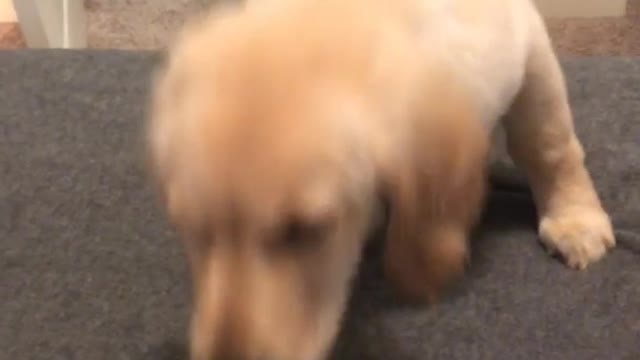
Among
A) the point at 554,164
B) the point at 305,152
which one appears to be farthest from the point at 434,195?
the point at 554,164

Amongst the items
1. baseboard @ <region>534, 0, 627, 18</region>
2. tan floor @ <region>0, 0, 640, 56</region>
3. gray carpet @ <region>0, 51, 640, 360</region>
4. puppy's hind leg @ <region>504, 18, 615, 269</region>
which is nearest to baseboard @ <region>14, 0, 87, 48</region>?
tan floor @ <region>0, 0, 640, 56</region>

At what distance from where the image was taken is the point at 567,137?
3.71 feet

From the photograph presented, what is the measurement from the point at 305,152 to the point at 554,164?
0.40 meters

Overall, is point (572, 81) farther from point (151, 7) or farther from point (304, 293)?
point (151, 7)

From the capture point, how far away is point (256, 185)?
803mm

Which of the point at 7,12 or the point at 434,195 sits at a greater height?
the point at 434,195

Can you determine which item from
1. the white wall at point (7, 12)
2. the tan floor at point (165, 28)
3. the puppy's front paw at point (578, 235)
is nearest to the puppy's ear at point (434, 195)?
the puppy's front paw at point (578, 235)

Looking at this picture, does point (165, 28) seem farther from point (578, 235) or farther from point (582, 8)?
point (578, 235)

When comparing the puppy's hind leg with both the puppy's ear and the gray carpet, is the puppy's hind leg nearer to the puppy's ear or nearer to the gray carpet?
the gray carpet

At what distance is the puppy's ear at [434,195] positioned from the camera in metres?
0.88

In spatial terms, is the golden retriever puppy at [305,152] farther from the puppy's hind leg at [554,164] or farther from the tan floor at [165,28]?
the tan floor at [165,28]

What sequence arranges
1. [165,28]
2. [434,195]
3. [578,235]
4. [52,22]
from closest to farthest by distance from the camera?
[434,195] → [578,235] → [52,22] → [165,28]

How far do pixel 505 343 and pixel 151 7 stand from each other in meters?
1.18

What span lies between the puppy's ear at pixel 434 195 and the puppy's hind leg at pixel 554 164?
156mm
